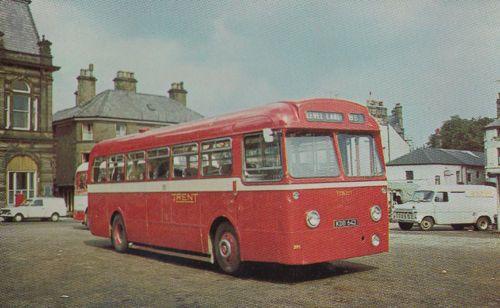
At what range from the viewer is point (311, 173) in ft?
31.0

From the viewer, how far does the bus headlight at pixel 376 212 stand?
10.2m

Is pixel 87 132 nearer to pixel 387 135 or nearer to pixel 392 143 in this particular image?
pixel 387 135

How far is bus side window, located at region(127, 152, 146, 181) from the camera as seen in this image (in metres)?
13.9

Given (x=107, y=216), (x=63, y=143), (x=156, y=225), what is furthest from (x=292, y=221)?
(x=63, y=143)

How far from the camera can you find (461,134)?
264 ft

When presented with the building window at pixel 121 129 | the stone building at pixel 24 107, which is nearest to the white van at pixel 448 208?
the stone building at pixel 24 107

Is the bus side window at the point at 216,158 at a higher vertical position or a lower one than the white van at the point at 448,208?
higher

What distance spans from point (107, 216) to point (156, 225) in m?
3.28

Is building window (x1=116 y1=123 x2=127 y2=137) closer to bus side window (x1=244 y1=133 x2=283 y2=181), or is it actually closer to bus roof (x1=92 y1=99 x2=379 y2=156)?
bus roof (x1=92 y1=99 x2=379 y2=156)

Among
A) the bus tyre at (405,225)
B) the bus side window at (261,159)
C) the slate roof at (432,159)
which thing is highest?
the slate roof at (432,159)

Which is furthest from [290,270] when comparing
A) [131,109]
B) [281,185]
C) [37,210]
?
[131,109]

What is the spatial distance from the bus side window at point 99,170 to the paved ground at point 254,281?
269 centimetres

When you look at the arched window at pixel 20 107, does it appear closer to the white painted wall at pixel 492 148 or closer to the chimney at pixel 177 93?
the chimney at pixel 177 93

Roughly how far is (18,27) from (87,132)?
10.9 m
